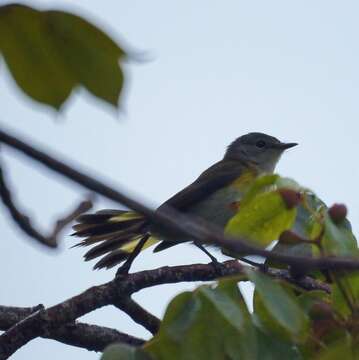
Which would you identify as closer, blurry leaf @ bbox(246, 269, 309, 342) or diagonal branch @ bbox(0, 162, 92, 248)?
diagonal branch @ bbox(0, 162, 92, 248)

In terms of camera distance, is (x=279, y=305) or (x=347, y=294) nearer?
(x=279, y=305)

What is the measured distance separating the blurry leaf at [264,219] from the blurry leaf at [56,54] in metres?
1.19

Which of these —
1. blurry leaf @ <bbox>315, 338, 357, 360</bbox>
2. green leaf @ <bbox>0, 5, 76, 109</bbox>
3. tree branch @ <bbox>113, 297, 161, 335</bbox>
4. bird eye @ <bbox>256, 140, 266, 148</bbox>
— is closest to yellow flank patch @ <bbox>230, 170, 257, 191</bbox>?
bird eye @ <bbox>256, 140, 266, 148</bbox>

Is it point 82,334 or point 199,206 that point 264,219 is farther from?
point 199,206

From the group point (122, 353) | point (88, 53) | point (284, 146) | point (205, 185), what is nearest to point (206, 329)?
point (122, 353)

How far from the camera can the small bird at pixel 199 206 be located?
6.34 metres

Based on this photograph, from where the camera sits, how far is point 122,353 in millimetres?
2318

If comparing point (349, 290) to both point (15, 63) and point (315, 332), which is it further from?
point (15, 63)

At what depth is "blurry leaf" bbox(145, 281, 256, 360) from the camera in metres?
2.26

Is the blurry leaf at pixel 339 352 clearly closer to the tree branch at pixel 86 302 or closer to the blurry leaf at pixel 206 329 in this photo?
the blurry leaf at pixel 206 329

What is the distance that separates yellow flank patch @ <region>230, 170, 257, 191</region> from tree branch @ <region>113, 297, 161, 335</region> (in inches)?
147

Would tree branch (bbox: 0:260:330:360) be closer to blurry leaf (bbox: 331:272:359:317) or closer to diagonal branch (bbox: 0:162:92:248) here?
blurry leaf (bbox: 331:272:359:317)

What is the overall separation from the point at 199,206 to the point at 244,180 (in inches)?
27.6

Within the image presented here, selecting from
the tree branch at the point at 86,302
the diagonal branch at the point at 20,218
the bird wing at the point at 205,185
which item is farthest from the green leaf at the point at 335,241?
the bird wing at the point at 205,185
